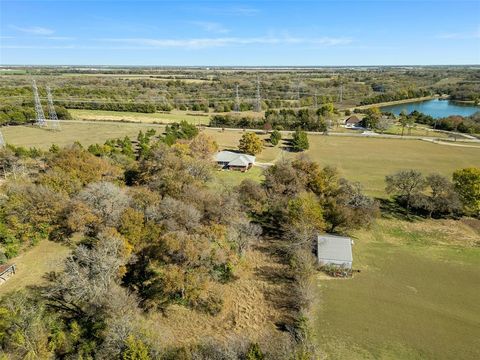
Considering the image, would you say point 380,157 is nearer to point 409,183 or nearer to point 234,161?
point 409,183

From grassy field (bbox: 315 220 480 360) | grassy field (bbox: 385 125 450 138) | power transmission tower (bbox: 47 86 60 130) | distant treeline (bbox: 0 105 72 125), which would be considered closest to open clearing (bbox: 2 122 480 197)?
power transmission tower (bbox: 47 86 60 130)

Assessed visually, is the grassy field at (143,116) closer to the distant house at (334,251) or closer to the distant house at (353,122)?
the distant house at (353,122)

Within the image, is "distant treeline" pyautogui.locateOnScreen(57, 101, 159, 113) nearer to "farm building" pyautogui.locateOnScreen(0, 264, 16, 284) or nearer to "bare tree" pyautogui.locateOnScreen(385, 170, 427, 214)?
"bare tree" pyautogui.locateOnScreen(385, 170, 427, 214)

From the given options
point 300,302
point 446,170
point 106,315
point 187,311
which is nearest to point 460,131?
point 446,170

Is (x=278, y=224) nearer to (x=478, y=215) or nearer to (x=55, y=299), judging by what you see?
(x=55, y=299)

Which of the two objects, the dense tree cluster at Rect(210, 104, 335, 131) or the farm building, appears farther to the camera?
the dense tree cluster at Rect(210, 104, 335, 131)

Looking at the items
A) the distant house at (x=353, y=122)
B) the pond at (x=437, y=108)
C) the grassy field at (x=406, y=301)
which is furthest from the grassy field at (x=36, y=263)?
the pond at (x=437, y=108)

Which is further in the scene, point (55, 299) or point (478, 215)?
point (478, 215)

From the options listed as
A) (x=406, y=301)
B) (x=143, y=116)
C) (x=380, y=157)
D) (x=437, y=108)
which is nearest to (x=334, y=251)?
(x=406, y=301)
